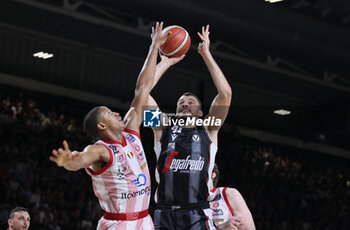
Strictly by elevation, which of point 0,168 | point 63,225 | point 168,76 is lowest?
point 63,225

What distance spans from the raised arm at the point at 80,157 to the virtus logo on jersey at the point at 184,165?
1.27 meters

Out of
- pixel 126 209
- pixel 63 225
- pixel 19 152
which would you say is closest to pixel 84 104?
pixel 19 152

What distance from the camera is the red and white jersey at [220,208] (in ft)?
23.1

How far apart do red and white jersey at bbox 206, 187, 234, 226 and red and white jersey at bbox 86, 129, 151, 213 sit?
206cm

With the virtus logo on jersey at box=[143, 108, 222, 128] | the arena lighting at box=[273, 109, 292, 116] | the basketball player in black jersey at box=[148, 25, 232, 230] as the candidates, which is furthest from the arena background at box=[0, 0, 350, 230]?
the basketball player in black jersey at box=[148, 25, 232, 230]

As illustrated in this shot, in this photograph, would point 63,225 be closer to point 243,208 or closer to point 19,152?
point 19,152

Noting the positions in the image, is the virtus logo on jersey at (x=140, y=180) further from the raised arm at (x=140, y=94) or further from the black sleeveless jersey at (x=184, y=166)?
the black sleeveless jersey at (x=184, y=166)

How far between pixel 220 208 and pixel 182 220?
4.19 feet

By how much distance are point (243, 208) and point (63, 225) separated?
7.36 metres

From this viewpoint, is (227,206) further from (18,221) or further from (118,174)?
(18,221)

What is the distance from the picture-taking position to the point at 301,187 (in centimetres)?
2061

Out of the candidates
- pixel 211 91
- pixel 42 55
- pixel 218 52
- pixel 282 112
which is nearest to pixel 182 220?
A: pixel 218 52

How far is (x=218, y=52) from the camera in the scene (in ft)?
60.4

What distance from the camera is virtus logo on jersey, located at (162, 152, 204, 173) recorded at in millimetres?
6070
